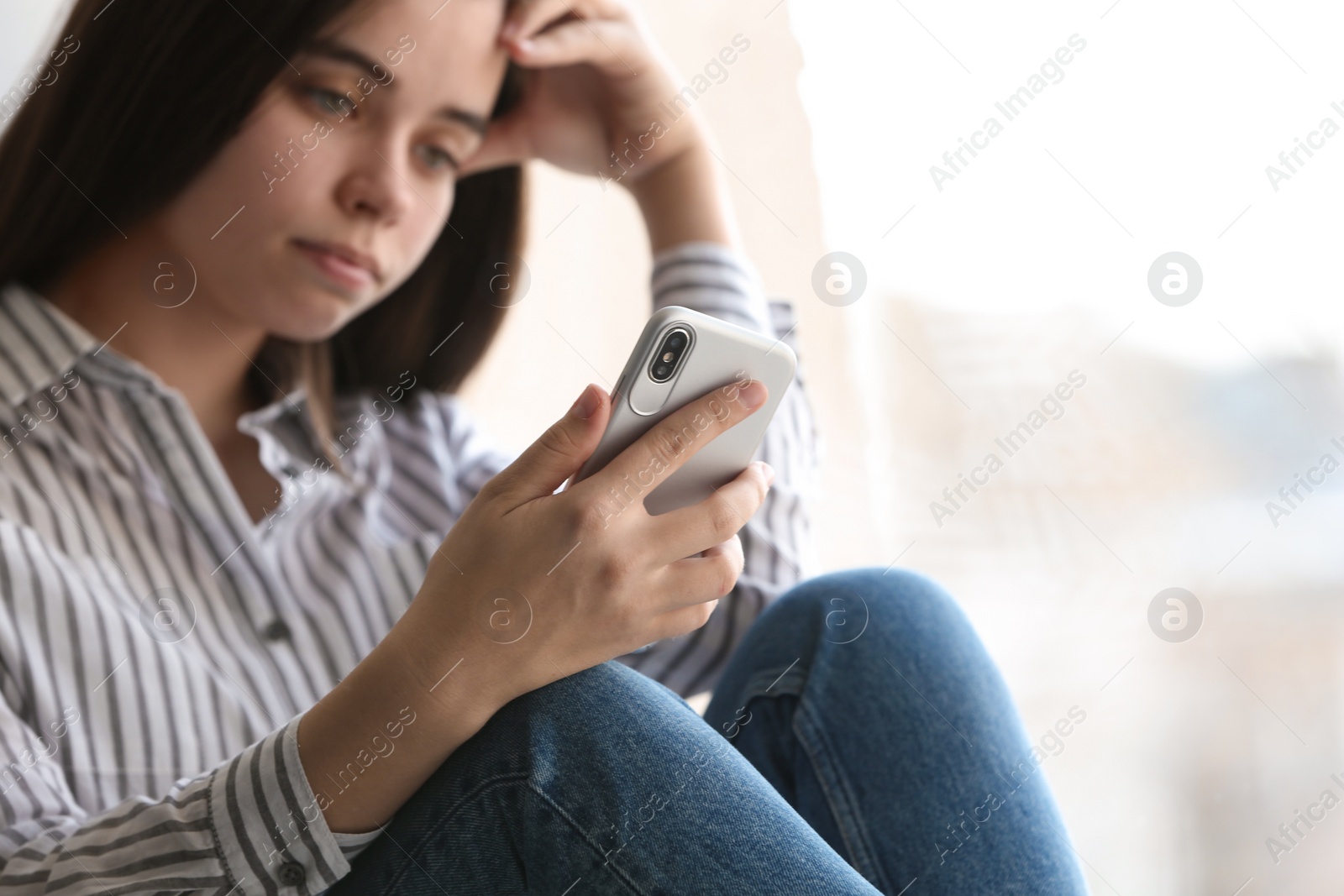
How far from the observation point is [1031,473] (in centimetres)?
134

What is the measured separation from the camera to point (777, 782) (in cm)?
66

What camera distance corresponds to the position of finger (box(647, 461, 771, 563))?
0.50m

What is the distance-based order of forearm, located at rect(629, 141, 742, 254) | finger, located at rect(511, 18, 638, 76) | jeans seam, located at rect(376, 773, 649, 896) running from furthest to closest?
forearm, located at rect(629, 141, 742, 254), finger, located at rect(511, 18, 638, 76), jeans seam, located at rect(376, 773, 649, 896)

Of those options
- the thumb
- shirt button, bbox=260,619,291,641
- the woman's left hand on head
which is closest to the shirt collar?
shirt button, bbox=260,619,291,641

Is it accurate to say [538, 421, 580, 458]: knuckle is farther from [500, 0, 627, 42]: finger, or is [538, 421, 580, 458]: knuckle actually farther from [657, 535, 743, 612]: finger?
[500, 0, 627, 42]: finger

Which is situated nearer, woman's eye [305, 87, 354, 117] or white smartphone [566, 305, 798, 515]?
white smartphone [566, 305, 798, 515]

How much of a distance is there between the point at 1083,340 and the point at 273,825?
1113 millimetres

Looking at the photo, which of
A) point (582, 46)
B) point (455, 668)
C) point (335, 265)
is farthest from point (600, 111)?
point (455, 668)

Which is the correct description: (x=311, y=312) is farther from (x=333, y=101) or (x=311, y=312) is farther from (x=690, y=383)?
(x=690, y=383)

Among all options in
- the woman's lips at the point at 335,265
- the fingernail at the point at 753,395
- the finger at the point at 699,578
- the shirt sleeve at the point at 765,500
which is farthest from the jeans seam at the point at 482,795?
the woman's lips at the point at 335,265

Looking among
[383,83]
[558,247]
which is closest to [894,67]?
[558,247]

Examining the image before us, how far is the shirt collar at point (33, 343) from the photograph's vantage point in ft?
2.43

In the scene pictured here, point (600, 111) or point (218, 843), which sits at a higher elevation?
point (600, 111)

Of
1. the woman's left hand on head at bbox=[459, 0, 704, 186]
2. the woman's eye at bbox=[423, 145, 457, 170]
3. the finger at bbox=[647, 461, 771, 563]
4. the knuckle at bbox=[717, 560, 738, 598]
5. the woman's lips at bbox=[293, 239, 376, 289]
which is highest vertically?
the woman's left hand on head at bbox=[459, 0, 704, 186]
